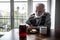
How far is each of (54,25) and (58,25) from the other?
110mm

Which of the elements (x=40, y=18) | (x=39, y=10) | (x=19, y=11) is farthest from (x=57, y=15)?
(x=19, y=11)

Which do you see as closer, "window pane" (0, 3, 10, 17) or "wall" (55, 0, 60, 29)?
"wall" (55, 0, 60, 29)

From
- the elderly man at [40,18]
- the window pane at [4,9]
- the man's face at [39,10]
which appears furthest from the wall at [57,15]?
the window pane at [4,9]

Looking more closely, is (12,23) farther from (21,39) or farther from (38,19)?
(21,39)

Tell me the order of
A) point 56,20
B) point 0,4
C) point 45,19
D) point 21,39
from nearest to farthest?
point 21,39, point 45,19, point 56,20, point 0,4

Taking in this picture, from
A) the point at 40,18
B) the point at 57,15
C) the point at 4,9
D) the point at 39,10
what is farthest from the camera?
the point at 4,9

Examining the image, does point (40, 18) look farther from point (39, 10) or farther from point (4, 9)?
point (4, 9)

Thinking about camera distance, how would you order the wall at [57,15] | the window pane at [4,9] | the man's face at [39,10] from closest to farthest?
the man's face at [39,10]
the wall at [57,15]
the window pane at [4,9]

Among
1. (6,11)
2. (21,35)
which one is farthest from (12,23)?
(21,35)

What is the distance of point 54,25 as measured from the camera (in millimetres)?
3350

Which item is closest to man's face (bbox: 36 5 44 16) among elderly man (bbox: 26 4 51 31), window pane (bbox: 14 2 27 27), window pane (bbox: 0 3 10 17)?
elderly man (bbox: 26 4 51 31)

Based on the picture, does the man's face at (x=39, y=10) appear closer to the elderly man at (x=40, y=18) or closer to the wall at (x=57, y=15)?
the elderly man at (x=40, y=18)

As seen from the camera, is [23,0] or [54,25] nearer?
[54,25]

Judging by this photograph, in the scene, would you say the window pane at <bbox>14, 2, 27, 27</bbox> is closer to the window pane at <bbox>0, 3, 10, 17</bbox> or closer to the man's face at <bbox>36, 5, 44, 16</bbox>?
the window pane at <bbox>0, 3, 10, 17</bbox>
